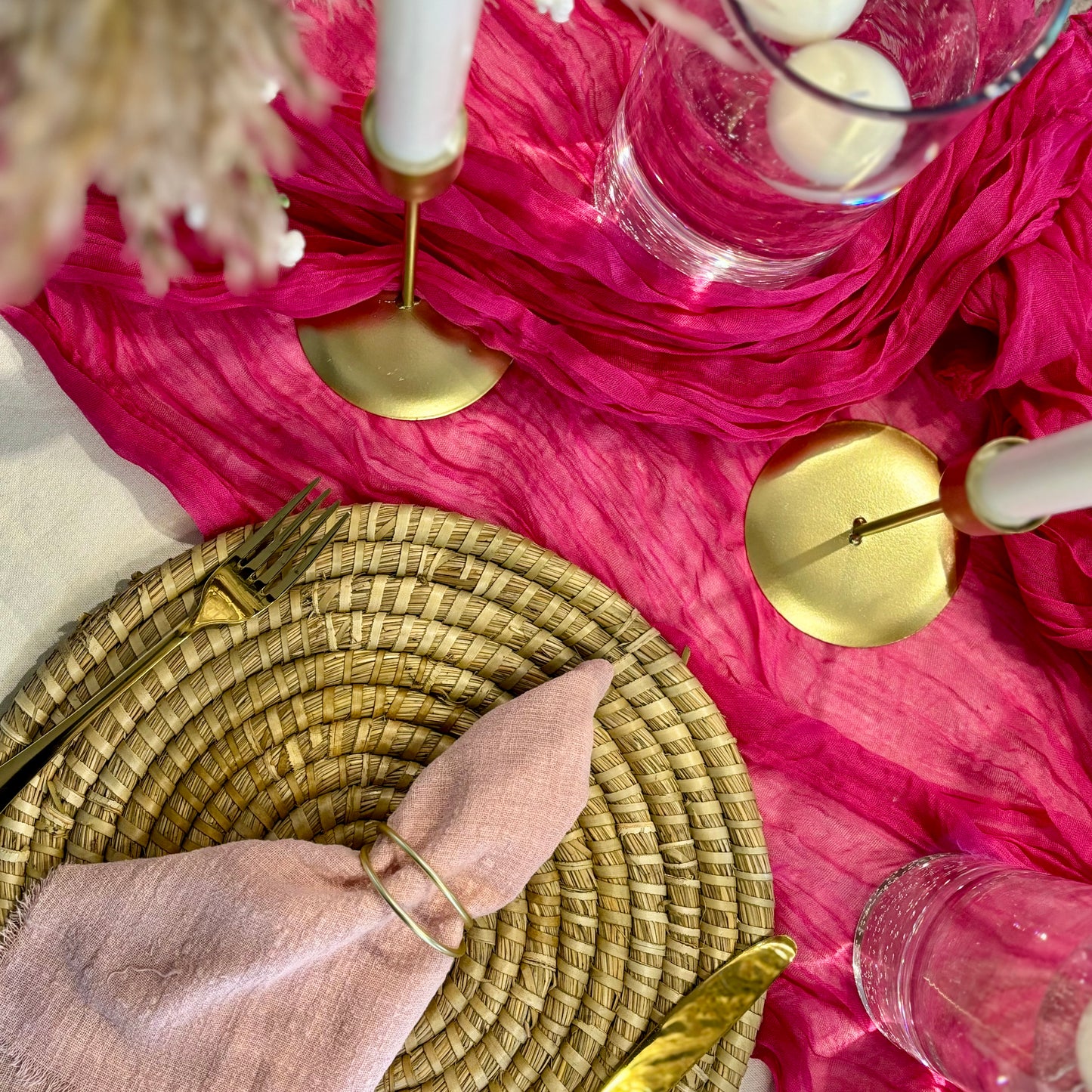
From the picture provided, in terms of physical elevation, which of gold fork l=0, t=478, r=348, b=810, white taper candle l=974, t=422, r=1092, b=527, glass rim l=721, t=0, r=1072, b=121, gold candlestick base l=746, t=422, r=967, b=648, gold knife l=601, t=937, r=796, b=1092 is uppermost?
glass rim l=721, t=0, r=1072, b=121

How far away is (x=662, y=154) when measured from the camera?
0.48m

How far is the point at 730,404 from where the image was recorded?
0.54m

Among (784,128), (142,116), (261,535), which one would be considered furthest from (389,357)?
(142,116)

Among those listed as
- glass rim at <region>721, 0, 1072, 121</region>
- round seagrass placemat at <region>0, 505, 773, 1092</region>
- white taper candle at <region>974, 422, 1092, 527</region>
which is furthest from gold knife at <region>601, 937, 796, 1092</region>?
glass rim at <region>721, 0, 1072, 121</region>

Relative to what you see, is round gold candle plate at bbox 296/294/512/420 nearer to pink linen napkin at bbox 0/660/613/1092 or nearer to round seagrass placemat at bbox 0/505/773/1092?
round seagrass placemat at bbox 0/505/773/1092

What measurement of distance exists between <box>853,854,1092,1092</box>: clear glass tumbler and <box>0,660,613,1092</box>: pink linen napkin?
0.69 ft

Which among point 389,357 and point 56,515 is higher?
point 389,357

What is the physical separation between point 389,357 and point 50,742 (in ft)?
0.82

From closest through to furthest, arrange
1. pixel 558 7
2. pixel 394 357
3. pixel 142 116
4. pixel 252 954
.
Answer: pixel 142 116
pixel 558 7
pixel 252 954
pixel 394 357

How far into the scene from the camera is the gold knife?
490 mm

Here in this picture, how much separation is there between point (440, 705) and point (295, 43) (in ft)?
1.13

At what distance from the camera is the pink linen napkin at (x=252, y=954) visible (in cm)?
44

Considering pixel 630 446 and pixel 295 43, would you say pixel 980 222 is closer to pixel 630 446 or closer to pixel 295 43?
pixel 630 446

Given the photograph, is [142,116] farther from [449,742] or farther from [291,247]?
[449,742]
